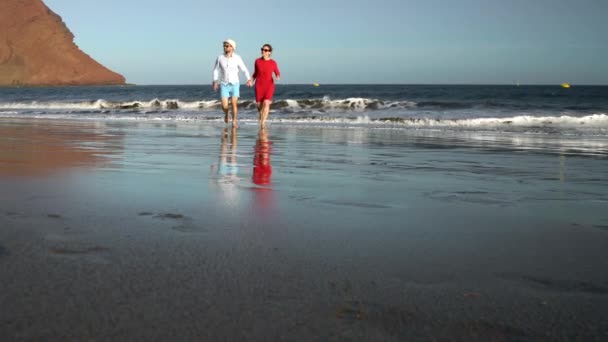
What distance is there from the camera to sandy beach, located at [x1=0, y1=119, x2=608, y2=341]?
57.6 inches

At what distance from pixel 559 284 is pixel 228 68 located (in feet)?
35.7

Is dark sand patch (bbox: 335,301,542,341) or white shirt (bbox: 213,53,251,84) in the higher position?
white shirt (bbox: 213,53,251,84)

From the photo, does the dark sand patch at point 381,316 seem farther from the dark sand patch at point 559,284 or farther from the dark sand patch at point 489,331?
the dark sand patch at point 559,284

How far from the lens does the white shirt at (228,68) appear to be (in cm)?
1226

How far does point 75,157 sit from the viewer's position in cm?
Answer: 550

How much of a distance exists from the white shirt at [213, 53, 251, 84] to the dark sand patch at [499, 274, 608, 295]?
34.7 feet

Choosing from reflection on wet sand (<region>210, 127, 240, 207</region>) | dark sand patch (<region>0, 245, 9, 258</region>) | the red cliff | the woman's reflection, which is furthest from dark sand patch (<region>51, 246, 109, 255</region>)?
the red cliff

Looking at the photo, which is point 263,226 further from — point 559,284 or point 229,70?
point 229,70

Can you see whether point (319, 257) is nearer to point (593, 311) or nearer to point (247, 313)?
point (247, 313)

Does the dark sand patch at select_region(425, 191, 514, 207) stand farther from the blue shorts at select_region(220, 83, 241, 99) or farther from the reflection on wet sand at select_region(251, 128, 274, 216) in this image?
the blue shorts at select_region(220, 83, 241, 99)

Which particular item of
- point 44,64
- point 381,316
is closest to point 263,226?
point 381,316

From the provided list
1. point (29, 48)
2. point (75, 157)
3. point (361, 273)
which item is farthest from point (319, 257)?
point (29, 48)

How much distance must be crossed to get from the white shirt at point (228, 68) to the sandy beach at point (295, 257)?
792cm

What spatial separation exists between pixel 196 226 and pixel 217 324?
1188mm
